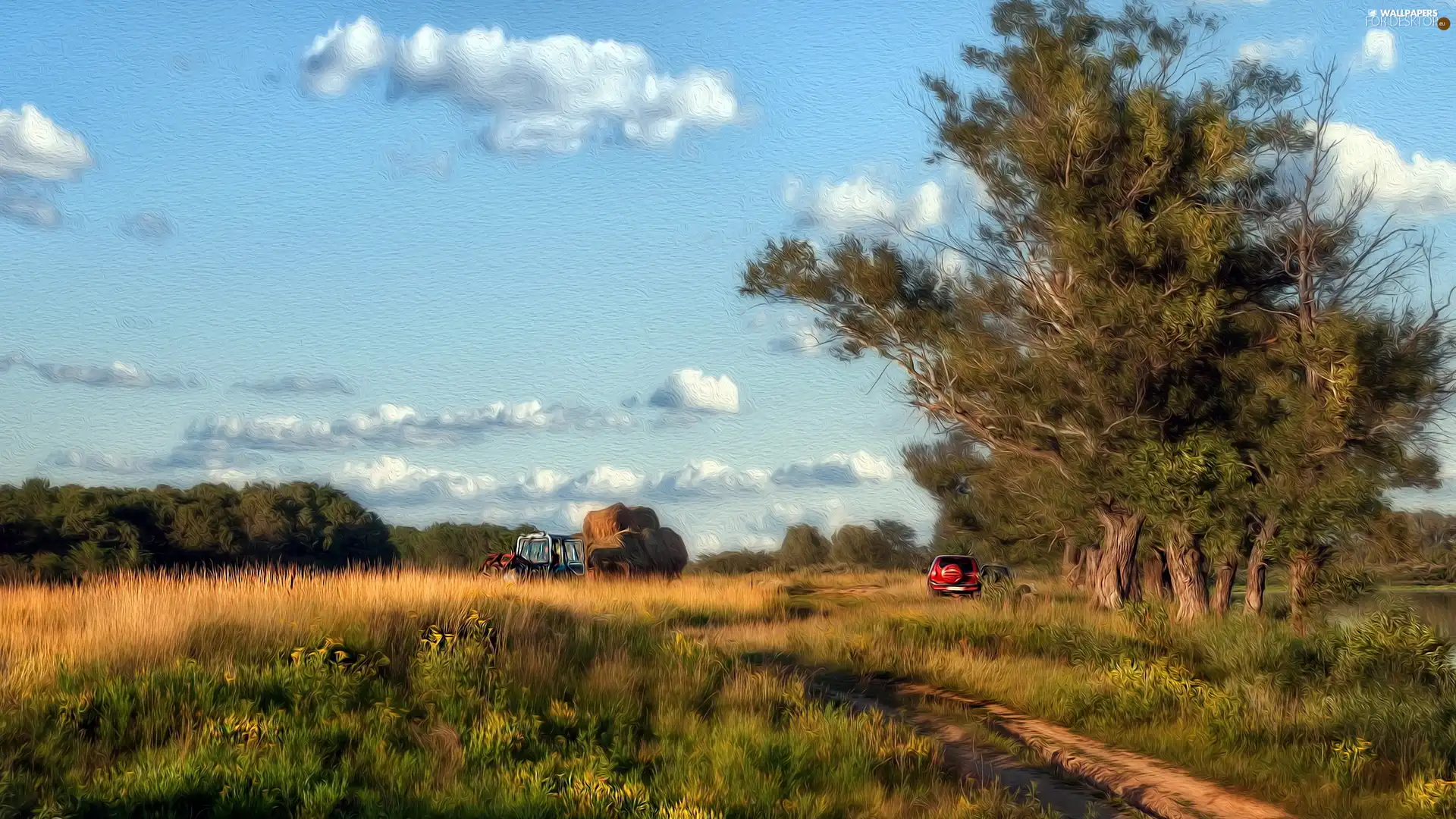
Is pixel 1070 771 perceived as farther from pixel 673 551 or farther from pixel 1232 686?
pixel 673 551

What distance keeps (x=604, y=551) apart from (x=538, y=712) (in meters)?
28.0

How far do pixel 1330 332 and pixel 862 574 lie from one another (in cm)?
3705

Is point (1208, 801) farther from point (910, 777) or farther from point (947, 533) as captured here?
point (947, 533)

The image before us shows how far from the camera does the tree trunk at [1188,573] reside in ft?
90.3

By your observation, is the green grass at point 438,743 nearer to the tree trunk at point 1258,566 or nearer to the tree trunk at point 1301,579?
the tree trunk at point 1258,566

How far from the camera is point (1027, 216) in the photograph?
3002cm

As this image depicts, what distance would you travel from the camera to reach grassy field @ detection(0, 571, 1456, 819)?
9656mm

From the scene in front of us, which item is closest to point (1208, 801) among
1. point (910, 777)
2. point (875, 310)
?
point (910, 777)

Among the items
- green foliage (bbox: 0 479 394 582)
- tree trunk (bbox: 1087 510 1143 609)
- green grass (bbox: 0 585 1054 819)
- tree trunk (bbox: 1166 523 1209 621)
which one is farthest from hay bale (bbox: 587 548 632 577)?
green grass (bbox: 0 585 1054 819)

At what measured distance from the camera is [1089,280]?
2700 cm

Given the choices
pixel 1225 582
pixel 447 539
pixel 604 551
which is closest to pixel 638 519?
pixel 604 551

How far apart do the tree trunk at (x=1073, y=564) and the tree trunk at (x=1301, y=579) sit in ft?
63.7

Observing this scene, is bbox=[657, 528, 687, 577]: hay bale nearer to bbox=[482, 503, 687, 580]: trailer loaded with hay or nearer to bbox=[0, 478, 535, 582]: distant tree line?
bbox=[482, 503, 687, 580]: trailer loaded with hay

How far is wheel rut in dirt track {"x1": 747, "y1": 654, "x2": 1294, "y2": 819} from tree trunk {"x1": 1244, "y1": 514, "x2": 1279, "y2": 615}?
13133mm
